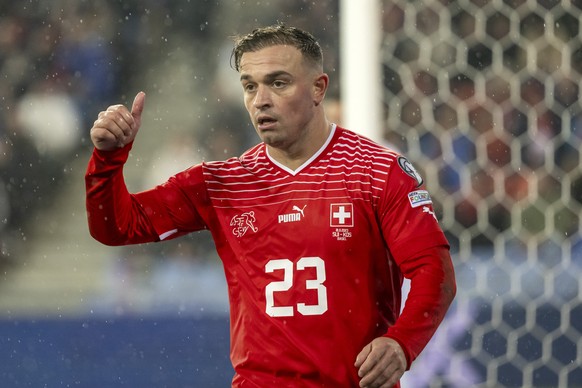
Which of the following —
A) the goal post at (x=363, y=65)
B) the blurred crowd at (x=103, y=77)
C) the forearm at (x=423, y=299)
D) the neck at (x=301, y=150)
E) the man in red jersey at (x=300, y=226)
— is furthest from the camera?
the blurred crowd at (x=103, y=77)

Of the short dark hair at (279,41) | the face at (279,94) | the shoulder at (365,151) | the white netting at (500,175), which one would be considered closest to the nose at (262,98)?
the face at (279,94)

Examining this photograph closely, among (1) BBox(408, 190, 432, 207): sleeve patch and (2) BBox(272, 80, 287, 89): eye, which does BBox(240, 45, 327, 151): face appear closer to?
(2) BBox(272, 80, 287, 89): eye

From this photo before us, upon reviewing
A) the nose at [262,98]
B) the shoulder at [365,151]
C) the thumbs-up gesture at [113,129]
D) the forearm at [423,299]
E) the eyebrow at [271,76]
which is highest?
the eyebrow at [271,76]

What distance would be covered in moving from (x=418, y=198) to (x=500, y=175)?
6.71 ft

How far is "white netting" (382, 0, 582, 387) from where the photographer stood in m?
4.35

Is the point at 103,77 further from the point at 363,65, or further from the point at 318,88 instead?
the point at 318,88

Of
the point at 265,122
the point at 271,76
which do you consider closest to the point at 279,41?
the point at 271,76

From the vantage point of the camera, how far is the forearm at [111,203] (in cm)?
270

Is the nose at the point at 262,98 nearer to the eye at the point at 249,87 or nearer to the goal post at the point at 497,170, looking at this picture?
the eye at the point at 249,87

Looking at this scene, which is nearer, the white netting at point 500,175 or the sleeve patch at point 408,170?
the sleeve patch at point 408,170

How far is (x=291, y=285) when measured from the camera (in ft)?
8.96

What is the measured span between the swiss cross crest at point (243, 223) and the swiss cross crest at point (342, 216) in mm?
212

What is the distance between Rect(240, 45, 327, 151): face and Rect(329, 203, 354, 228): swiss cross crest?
22 cm

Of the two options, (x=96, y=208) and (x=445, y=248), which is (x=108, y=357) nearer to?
(x=96, y=208)
